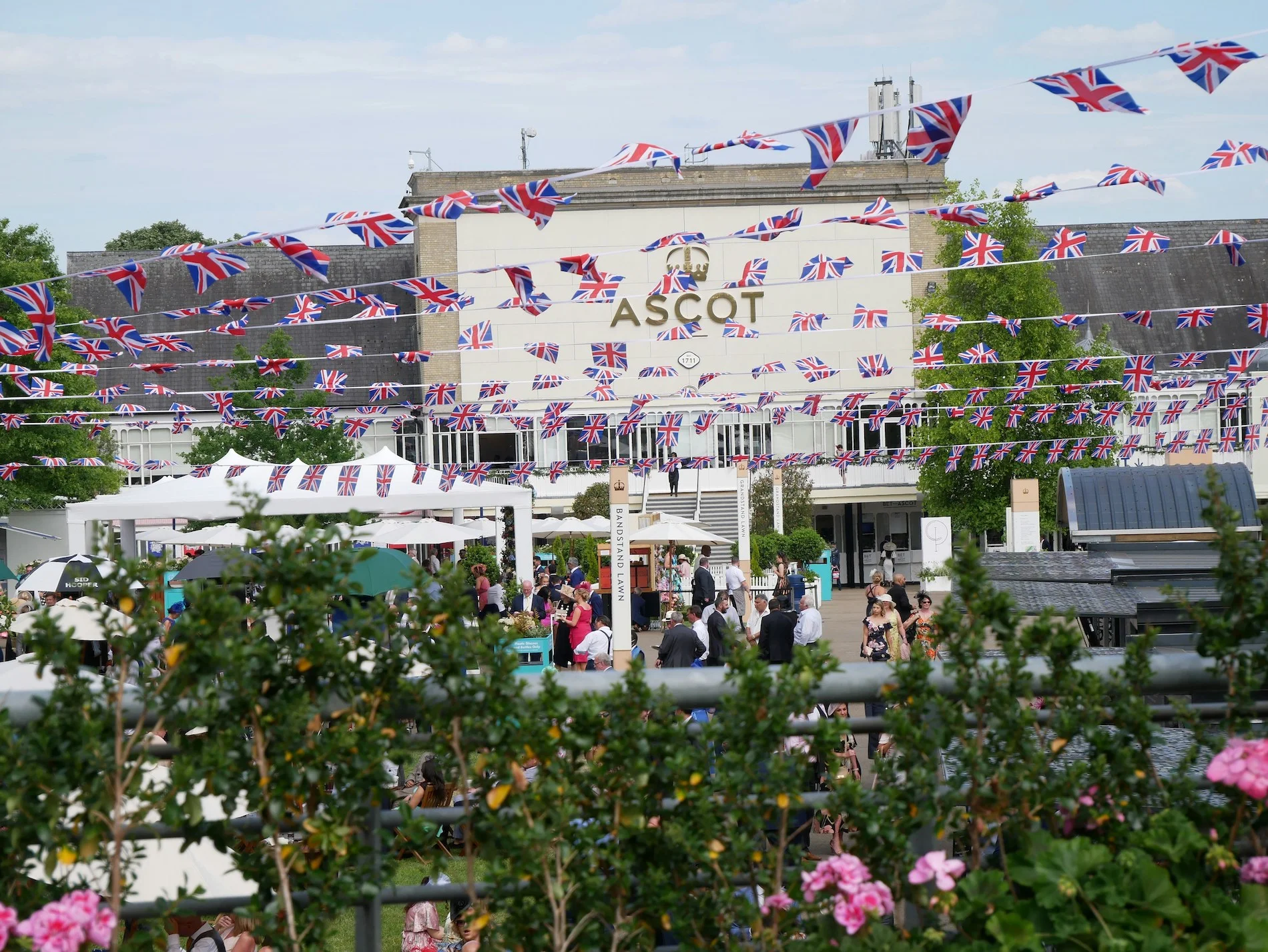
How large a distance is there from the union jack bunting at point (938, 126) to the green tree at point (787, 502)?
34282 millimetres

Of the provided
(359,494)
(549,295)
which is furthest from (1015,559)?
(549,295)

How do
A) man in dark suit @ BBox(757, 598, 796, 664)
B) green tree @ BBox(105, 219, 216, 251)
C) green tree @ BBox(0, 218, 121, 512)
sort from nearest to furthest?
man in dark suit @ BBox(757, 598, 796, 664) → green tree @ BBox(0, 218, 121, 512) → green tree @ BBox(105, 219, 216, 251)

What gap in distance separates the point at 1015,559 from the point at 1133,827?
36.2 ft

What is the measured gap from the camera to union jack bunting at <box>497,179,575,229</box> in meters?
8.81

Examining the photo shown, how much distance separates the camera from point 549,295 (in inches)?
1905

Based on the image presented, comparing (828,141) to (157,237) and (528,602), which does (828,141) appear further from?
(157,237)

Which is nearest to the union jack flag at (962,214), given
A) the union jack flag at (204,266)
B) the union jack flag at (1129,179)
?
the union jack flag at (1129,179)

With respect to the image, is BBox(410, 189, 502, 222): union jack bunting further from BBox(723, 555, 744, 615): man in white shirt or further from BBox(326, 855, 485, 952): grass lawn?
BBox(723, 555, 744, 615): man in white shirt

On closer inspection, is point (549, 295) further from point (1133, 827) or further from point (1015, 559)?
point (1133, 827)

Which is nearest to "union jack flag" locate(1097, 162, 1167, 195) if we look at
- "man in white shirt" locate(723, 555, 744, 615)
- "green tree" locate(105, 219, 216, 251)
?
"man in white shirt" locate(723, 555, 744, 615)

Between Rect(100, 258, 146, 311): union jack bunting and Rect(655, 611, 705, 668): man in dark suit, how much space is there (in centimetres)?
597

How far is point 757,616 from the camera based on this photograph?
840 inches

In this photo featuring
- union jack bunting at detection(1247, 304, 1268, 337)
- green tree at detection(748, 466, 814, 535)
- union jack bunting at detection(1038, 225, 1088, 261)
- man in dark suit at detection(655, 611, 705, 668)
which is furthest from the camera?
green tree at detection(748, 466, 814, 535)

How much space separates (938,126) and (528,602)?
13.4 m
